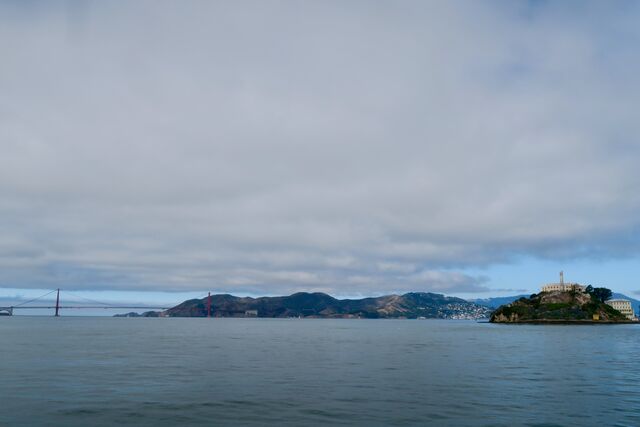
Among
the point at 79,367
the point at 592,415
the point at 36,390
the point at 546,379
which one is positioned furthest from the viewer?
the point at 79,367

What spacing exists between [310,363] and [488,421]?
129 feet

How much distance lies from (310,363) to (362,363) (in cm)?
773

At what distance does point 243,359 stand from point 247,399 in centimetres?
3522

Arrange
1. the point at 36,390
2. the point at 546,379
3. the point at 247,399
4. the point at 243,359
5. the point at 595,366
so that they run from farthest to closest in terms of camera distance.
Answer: the point at 243,359 → the point at 595,366 → the point at 546,379 → the point at 36,390 → the point at 247,399

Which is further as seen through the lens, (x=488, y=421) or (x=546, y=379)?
(x=546, y=379)

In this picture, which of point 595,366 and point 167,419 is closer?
point 167,419

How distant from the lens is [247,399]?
137 feet

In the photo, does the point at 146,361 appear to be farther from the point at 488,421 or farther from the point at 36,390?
the point at 488,421

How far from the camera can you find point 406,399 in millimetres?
42031

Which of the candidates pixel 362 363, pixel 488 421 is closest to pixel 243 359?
pixel 362 363

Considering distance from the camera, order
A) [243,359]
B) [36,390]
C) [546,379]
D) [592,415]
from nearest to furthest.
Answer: [592,415] → [36,390] → [546,379] → [243,359]

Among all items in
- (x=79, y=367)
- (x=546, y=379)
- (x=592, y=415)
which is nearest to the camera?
(x=592, y=415)

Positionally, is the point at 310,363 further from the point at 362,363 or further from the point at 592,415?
the point at 592,415

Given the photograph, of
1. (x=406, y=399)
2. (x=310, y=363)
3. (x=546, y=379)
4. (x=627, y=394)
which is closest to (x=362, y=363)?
(x=310, y=363)
